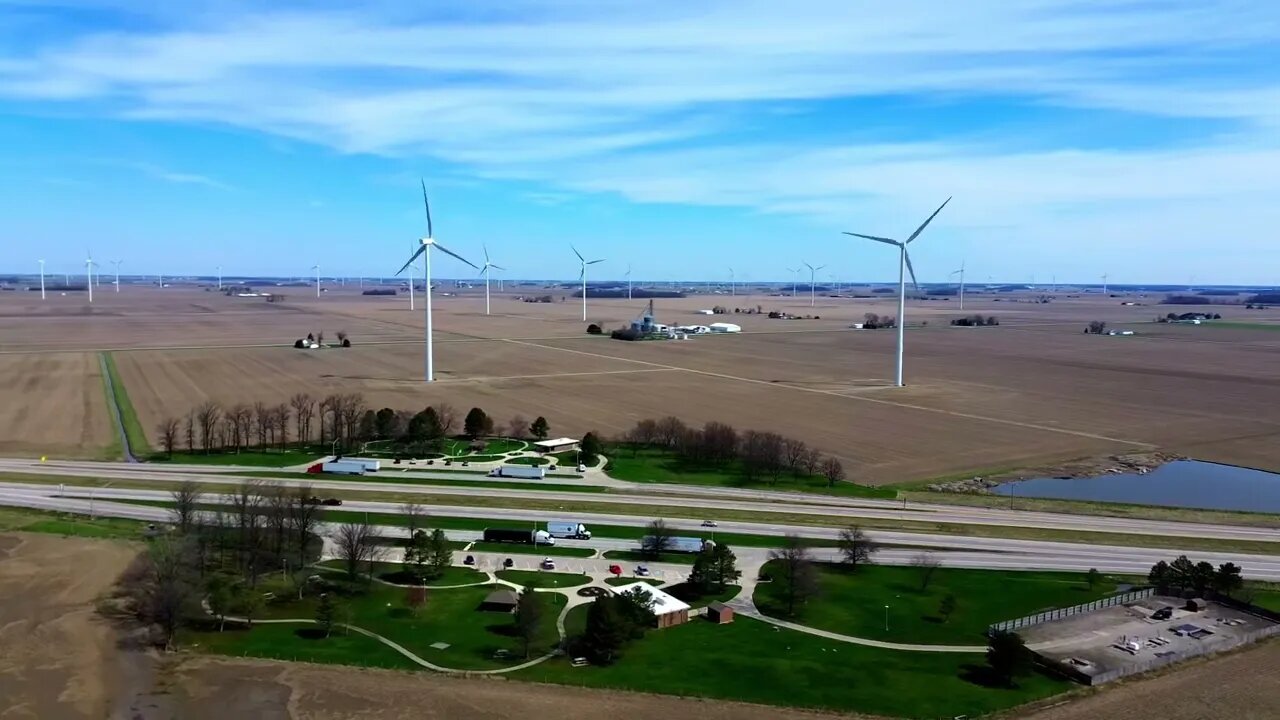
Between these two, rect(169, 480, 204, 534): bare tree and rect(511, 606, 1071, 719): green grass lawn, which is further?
rect(169, 480, 204, 534): bare tree

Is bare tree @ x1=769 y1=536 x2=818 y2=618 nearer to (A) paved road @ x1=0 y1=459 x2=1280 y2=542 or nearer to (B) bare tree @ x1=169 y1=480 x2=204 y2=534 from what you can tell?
(A) paved road @ x1=0 y1=459 x2=1280 y2=542

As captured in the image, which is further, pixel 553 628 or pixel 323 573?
pixel 323 573

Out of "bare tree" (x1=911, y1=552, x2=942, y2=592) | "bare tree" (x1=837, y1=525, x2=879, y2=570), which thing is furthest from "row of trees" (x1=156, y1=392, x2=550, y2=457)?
"bare tree" (x1=911, y1=552, x2=942, y2=592)

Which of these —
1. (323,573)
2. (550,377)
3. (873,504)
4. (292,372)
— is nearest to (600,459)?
(873,504)

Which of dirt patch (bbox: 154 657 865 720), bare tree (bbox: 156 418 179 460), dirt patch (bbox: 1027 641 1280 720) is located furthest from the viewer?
bare tree (bbox: 156 418 179 460)

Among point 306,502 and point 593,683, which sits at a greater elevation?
point 306,502

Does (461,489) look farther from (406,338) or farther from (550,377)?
(406,338)

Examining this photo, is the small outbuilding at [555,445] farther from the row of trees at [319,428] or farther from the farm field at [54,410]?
the farm field at [54,410]
